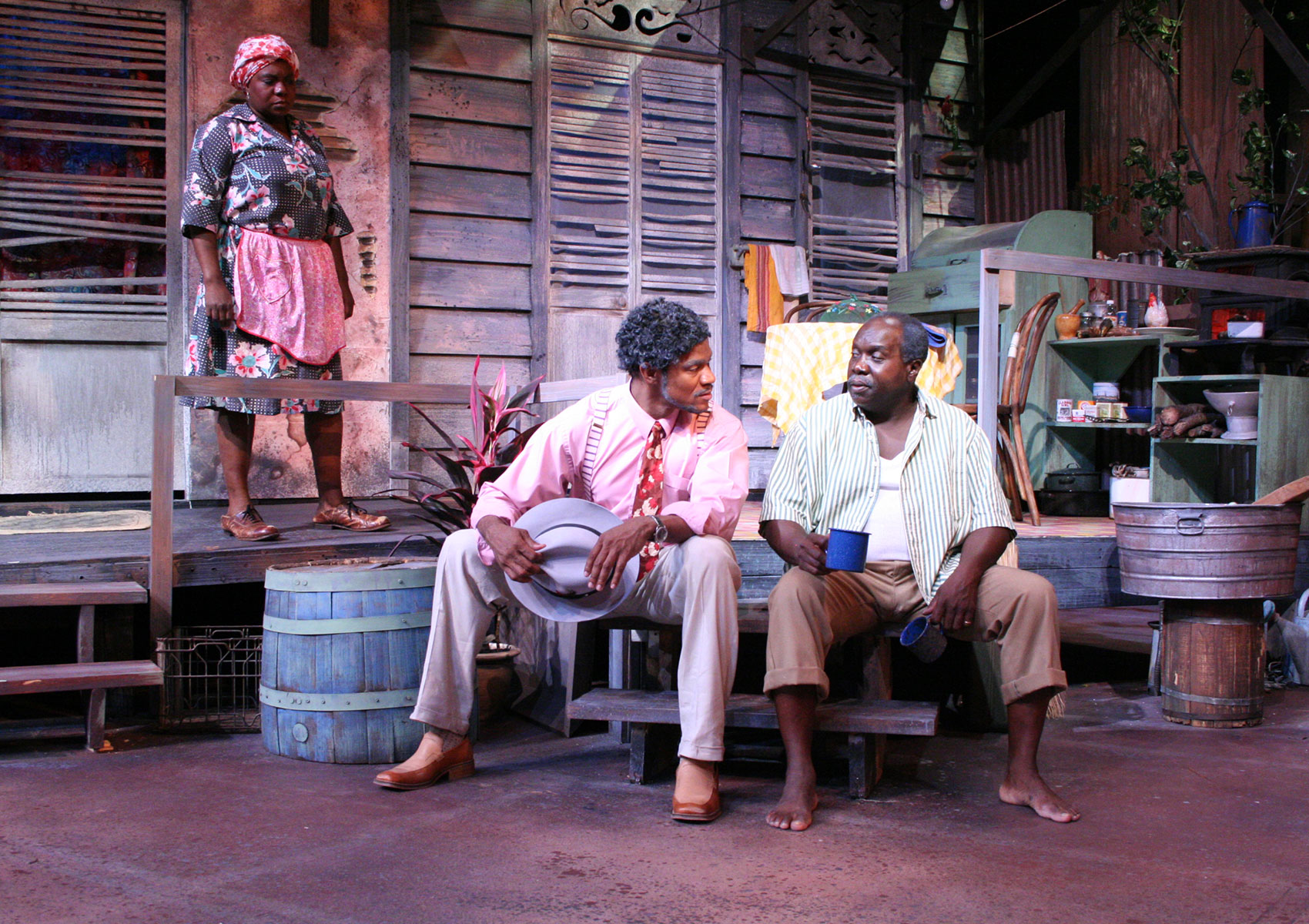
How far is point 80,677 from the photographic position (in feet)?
11.2

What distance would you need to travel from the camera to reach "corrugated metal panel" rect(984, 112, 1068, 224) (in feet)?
25.2

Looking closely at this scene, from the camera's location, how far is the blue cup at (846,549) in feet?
9.37

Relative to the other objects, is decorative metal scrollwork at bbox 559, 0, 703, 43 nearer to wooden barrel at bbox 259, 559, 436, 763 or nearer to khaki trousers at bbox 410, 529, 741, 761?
wooden barrel at bbox 259, 559, 436, 763

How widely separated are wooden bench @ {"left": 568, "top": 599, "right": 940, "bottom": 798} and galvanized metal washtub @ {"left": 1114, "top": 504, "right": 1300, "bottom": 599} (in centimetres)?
124

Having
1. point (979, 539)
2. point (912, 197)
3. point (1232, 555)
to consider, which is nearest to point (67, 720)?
point (979, 539)

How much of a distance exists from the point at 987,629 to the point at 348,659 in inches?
70.9

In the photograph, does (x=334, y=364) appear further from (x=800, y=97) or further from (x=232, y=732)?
(x=800, y=97)

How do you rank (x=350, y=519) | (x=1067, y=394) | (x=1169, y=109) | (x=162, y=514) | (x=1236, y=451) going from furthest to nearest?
(x=1169, y=109)
(x=1067, y=394)
(x=1236, y=451)
(x=350, y=519)
(x=162, y=514)

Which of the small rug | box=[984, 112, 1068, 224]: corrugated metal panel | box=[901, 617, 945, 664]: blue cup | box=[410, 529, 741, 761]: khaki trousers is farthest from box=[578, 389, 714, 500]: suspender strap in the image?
box=[984, 112, 1068, 224]: corrugated metal panel

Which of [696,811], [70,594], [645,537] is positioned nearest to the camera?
[696,811]

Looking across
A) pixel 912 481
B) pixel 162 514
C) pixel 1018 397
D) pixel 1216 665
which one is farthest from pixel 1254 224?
pixel 162 514

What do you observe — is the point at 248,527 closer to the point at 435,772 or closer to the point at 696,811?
the point at 435,772

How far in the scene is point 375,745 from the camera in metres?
3.38

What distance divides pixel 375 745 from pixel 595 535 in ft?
3.18
